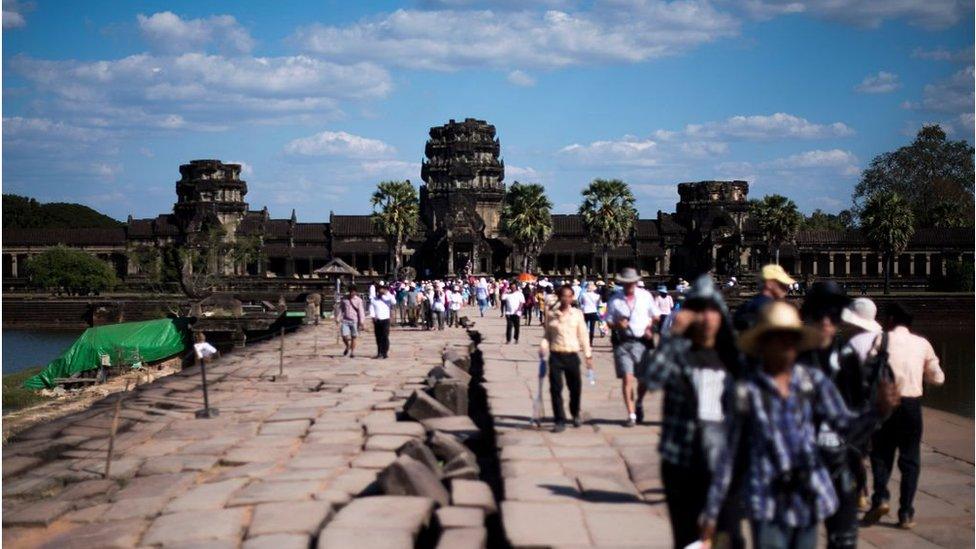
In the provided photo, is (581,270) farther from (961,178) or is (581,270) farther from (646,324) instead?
(646,324)

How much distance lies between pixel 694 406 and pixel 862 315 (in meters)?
2.70

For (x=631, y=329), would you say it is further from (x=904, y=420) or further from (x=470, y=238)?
(x=470, y=238)

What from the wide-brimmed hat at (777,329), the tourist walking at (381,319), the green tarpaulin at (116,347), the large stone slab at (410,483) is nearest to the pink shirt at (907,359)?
the wide-brimmed hat at (777,329)

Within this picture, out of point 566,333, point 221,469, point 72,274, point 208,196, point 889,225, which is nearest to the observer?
point 221,469

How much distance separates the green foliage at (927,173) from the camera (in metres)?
89.2

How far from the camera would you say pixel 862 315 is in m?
7.00

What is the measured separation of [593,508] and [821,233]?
76.2 metres

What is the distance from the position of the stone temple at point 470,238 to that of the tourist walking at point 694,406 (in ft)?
227

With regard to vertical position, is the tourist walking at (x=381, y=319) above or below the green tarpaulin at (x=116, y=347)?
above

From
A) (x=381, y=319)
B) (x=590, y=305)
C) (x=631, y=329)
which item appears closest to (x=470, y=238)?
(x=590, y=305)

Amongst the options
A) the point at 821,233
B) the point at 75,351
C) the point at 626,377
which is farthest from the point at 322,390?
the point at 821,233

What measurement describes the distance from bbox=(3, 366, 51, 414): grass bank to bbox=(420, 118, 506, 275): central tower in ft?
161

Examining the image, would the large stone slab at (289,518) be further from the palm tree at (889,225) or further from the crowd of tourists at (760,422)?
the palm tree at (889,225)

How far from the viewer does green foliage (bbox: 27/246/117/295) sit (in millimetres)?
70000
